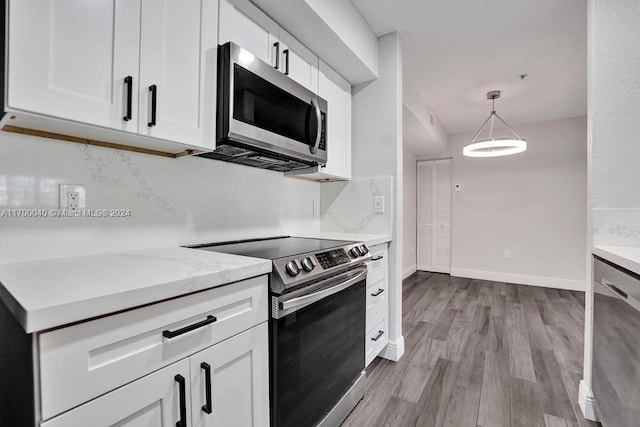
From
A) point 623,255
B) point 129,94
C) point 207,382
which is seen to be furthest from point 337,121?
point 207,382

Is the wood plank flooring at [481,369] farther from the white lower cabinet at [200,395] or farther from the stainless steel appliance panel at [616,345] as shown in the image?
the white lower cabinet at [200,395]

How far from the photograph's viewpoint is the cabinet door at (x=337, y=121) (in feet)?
6.80

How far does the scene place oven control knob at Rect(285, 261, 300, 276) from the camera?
1128 mm

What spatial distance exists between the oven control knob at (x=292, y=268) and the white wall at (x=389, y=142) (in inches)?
48.7

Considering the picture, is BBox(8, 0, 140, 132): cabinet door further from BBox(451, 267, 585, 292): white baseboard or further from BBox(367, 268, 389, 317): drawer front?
BBox(451, 267, 585, 292): white baseboard

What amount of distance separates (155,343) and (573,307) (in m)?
4.45

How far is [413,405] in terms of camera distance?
168 cm

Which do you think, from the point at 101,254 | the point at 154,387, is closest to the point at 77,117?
the point at 101,254

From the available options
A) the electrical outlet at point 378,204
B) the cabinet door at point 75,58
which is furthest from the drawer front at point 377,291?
the cabinet door at point 75,58

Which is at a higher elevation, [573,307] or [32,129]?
[32,129]

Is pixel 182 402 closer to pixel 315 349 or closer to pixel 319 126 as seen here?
pixel 315 349

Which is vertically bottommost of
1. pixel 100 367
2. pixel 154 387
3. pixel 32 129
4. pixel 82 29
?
pixel 154 387

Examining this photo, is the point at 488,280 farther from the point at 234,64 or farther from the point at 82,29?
the point at 82,29

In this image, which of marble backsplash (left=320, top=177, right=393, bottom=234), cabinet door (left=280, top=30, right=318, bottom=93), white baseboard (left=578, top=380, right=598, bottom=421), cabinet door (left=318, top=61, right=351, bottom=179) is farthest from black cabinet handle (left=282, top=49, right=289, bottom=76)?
white baseboard (left=578, top=380, right=598, bottom=421)
